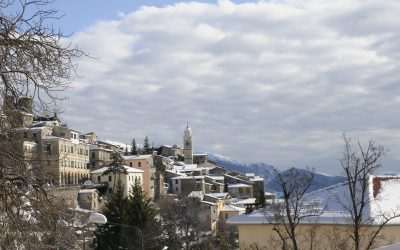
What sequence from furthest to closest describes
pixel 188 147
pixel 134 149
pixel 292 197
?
pixel 188 147 < pixel 134 149 < pixel 292 197

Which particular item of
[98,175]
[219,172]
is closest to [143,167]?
[98,175]

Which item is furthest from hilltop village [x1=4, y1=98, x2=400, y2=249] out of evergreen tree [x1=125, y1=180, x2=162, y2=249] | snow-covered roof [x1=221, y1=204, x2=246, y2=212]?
evergreen tree [x1=125, y1=180, x2=162, y2=249]

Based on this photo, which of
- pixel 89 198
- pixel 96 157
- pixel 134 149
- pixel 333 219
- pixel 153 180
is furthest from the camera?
pixel 134 149

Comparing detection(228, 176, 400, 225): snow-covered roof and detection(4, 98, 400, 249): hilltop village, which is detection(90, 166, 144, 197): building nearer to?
detection(4, 98, 400, 249): hilltop village

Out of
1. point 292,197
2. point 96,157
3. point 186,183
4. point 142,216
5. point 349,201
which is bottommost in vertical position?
point 142,216

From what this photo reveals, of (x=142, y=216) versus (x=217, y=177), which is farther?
(x=217, y=177)

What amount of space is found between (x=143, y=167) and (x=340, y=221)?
103816 millimetres

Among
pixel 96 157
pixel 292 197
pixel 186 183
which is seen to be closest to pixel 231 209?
pixel 186 183

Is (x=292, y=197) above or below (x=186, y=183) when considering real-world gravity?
below

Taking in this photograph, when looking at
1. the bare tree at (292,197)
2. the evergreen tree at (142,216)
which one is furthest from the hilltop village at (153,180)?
the bare tree at (292,197)

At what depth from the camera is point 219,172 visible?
174 meters

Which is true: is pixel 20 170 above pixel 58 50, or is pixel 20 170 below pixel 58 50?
below

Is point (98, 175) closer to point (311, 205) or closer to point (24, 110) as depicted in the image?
point (311, 205)

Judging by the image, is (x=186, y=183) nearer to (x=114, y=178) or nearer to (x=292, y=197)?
(x=114, y=178)
